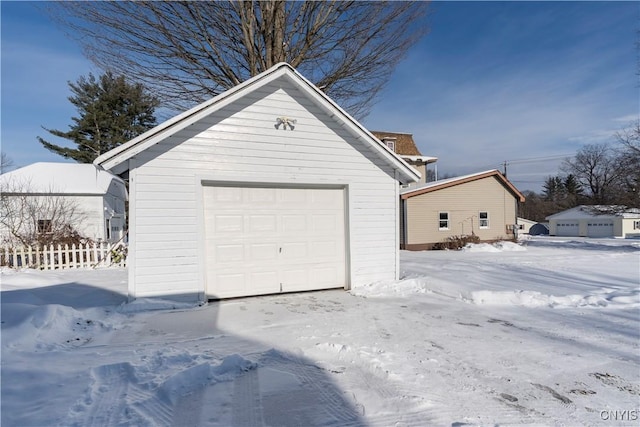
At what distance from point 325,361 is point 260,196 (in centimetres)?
405

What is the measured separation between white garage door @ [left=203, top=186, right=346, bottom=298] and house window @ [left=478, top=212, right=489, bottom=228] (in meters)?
16.4

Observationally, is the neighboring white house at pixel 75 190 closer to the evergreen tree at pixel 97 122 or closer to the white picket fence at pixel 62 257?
the white picket fence at pixel 62 257

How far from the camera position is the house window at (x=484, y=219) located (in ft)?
68.8

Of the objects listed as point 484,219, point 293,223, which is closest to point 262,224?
point 293,223

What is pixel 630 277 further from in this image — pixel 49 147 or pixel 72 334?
pixel 49 147

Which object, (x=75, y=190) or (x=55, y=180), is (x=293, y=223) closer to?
(x=75, y=190)

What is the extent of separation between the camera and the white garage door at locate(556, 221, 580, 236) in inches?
1556

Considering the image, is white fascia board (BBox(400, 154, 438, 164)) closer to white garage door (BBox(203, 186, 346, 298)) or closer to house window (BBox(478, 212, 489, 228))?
house window (BBox(478, 212, 489, 228))

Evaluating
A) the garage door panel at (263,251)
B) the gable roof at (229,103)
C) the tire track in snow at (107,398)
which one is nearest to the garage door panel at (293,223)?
the garage door panel at (263,251)

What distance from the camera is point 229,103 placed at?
21.5ft

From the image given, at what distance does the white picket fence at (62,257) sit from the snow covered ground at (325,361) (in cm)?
472

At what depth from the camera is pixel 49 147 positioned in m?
26.4

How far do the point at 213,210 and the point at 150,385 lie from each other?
12.9ft

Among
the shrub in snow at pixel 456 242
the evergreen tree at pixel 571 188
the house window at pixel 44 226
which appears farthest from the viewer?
the evergreen tree at pixel 571 188
